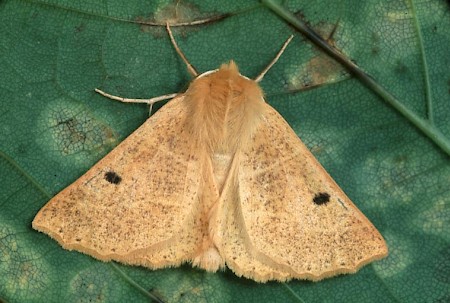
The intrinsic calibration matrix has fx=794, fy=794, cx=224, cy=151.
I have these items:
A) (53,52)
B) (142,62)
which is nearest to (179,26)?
(142,62)

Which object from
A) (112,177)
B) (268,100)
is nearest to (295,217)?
(268,100)

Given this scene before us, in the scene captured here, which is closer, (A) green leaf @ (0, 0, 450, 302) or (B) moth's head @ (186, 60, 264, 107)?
(B) moth's head @ (186, 60, 264, 107)

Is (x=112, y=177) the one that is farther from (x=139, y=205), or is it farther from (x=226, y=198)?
(x=226, y=198)

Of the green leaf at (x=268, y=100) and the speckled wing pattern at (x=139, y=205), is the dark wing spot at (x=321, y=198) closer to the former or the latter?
the green leaf at (x=268, y=100)

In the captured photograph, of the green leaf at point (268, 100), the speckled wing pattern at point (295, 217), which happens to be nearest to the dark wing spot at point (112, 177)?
the green leaf at point (268, 100)

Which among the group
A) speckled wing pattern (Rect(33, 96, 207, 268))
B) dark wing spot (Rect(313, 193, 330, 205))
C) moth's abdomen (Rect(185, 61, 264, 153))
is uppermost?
moth's abdomen (Rect(185, 61, 264, 153))

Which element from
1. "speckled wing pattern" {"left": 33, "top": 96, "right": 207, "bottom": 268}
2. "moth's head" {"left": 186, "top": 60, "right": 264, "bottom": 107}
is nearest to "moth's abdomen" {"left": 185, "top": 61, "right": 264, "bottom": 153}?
"moth's head" {"left": 186, "top": 60, "right": 264, "bottom": 107}

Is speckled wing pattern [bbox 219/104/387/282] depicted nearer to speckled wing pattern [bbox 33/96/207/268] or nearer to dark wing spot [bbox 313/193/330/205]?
dark wing spot [bbox 313/193/330/205]

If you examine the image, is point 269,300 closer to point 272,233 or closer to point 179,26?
point 272,233
